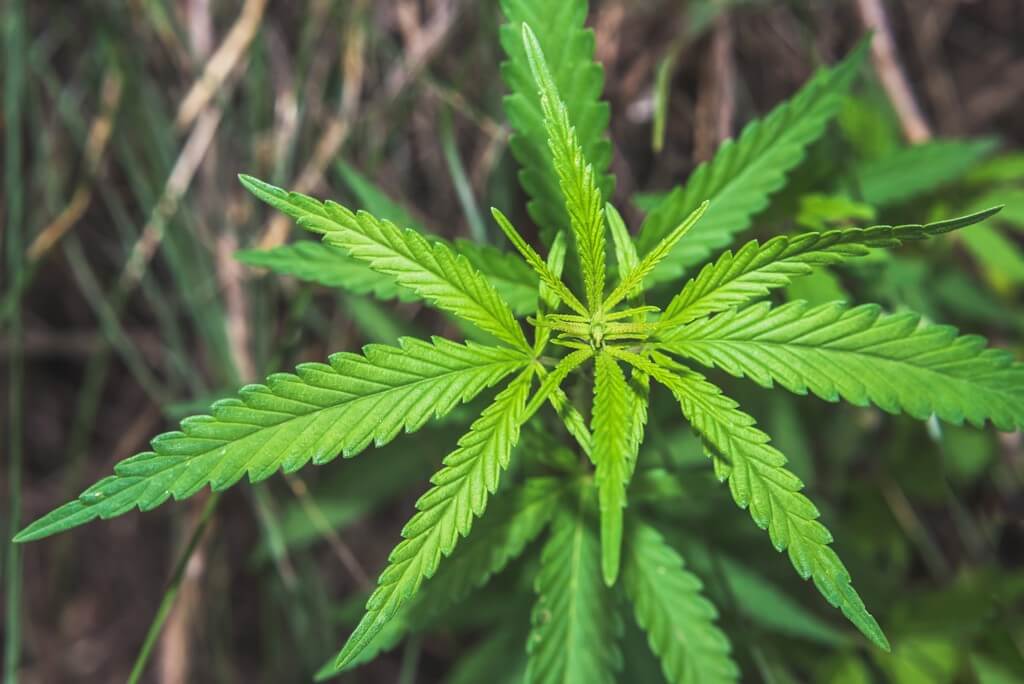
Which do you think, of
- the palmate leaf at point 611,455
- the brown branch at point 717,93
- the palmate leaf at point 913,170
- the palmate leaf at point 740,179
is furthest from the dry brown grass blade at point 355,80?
the palmate leaf at point 611,455

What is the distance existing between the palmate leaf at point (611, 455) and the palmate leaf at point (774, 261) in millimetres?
166

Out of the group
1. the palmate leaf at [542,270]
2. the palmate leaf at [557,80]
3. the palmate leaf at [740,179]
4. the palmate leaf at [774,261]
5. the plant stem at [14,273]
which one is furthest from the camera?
the plant stem at [14,273]

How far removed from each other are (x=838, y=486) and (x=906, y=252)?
791 mm

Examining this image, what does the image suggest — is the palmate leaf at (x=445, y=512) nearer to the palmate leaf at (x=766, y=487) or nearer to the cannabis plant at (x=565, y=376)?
the cannabis plant at (x=565, y=376)

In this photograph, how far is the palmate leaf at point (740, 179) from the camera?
1.63m

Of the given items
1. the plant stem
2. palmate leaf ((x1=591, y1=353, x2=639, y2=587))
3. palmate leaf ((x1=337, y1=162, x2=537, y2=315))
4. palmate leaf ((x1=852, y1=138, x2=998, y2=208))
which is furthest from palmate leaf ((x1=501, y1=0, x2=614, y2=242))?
the plant stem

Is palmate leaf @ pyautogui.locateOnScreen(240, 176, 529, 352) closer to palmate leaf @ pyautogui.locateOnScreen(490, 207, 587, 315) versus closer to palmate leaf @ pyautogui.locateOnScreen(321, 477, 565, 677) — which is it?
palmate leaf @ pyautogui.locateOnScreen(490, 207, 587, 315)

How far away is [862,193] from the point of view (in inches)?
85.1

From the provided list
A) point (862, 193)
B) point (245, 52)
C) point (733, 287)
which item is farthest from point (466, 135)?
point (733, 287)

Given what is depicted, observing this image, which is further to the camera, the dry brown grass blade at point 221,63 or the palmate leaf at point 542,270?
the dry brown grass blade at point 221,63

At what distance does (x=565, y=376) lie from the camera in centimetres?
140

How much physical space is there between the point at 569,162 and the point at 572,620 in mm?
865

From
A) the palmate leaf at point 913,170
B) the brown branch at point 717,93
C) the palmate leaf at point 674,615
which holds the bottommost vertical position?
the palmate leaf at point 674,615

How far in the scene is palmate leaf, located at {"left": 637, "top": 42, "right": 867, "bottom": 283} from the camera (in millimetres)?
1632
